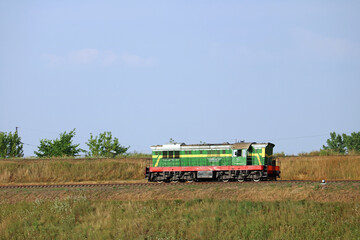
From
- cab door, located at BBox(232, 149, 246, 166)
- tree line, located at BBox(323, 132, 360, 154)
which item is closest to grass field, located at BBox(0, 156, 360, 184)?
cab door, located at BBox(232, 149, 246, 166)

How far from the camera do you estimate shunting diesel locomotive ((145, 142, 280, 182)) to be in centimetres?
3894

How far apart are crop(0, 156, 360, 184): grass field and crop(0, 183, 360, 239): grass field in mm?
15681

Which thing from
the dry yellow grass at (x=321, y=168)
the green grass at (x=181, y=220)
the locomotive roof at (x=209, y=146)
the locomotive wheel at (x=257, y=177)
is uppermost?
the locomotive roof at (x=209, y=146)

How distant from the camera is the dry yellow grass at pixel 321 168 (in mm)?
42375

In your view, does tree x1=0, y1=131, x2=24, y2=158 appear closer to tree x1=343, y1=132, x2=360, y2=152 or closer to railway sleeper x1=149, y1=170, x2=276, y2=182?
railway sleeper x1=149, y1=170, x2=276, y2=182

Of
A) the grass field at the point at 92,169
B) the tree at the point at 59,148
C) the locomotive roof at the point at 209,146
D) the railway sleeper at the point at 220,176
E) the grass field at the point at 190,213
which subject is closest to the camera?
the grass field at the point at 190,213

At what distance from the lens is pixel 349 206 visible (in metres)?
25.2

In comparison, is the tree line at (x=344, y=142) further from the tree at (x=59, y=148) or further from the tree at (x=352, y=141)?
the tree at (x=59, y=148)

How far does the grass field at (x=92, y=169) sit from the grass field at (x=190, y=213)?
51.4 ft

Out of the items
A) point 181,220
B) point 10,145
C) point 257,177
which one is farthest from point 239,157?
point 10,145

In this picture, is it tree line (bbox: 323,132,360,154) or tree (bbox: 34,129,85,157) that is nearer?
tree (bbox: 34,129,85,157)

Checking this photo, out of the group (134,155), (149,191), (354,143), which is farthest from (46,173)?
(354,143)

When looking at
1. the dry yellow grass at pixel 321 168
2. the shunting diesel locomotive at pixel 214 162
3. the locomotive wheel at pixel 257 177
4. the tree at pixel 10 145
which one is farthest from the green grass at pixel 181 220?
the tree at pixel 10 145

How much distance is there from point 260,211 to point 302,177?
20256 mm
